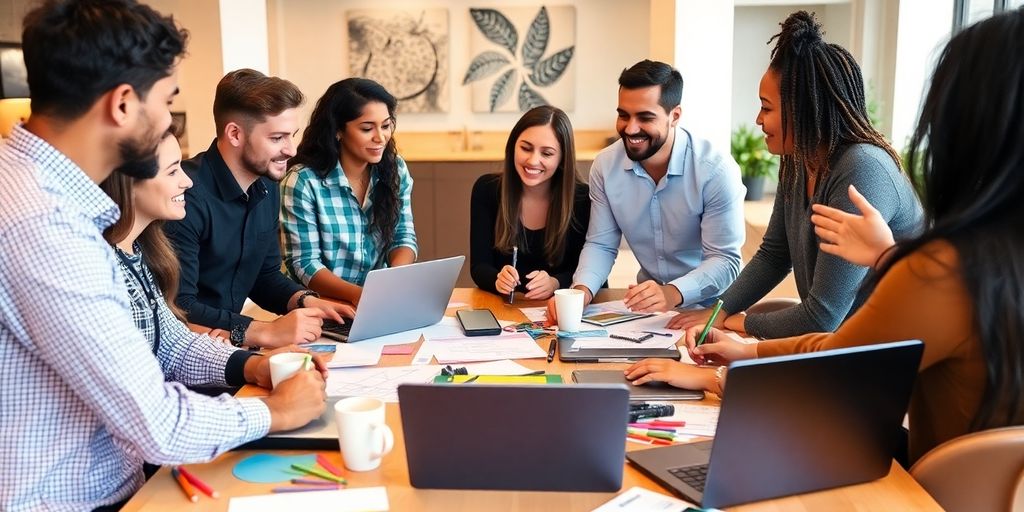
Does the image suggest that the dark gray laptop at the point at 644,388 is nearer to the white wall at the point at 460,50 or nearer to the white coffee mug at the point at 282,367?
the white coffee mug at the point at 282,367

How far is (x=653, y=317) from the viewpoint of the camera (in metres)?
2.30

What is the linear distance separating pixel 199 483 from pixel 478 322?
1033mm

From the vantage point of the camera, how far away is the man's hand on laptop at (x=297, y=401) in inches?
54.5

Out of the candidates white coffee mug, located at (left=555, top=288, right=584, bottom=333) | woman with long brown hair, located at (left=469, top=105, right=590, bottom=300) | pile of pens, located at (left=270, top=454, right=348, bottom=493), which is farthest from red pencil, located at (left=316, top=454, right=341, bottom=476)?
woman with long brown hair, located at (left=469, top=105, right=590, bottom=300)

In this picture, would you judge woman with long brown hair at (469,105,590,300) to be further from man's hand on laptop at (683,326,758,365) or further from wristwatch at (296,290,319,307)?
man's hand on laptop at (683,326,758,365)

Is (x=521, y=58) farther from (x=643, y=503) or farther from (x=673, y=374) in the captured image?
(x=643, y=503)

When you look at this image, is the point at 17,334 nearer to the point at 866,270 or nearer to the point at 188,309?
the point at 188,309

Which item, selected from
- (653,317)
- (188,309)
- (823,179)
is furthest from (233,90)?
(823,179)

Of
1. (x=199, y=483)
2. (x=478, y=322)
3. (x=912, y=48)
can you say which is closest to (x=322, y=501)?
(x=199, y=483)

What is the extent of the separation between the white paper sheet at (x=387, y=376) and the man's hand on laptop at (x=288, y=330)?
27cm

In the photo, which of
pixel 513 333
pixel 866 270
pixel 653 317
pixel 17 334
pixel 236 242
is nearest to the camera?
pixel 17 334

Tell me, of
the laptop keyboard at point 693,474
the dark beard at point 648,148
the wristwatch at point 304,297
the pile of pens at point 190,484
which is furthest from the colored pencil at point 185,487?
the dark beard at point 648,148

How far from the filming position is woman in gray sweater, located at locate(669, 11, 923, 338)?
1.98 m

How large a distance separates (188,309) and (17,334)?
1.17m
